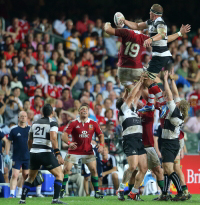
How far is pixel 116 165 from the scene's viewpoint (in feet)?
48.7

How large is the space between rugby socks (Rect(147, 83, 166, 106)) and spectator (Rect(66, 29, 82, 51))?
809 centimetres

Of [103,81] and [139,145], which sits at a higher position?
[103,81]

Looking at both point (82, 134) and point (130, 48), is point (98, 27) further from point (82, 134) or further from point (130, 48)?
point (130, 48)

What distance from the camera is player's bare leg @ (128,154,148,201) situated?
11.7 meters

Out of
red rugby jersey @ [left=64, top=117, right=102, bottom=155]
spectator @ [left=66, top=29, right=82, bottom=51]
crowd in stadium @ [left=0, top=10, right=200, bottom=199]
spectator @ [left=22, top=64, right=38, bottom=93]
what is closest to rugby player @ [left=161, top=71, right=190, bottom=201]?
red rugby jersey @ [left=64, top=117, right=102, bottom=155]

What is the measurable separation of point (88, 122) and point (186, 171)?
3.53 meters

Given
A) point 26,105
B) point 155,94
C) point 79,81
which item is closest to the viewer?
point 155,94

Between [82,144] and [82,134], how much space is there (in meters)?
0.23

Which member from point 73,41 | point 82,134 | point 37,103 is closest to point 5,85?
point 37,103

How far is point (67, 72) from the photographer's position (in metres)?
18.7

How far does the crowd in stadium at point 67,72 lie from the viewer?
1582cm

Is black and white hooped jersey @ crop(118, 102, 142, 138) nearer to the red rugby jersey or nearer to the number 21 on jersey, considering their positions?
the number 21 on jersey

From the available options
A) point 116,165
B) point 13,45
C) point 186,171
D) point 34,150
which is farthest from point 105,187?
point 13,45

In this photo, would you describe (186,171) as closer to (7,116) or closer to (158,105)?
(158,105)
